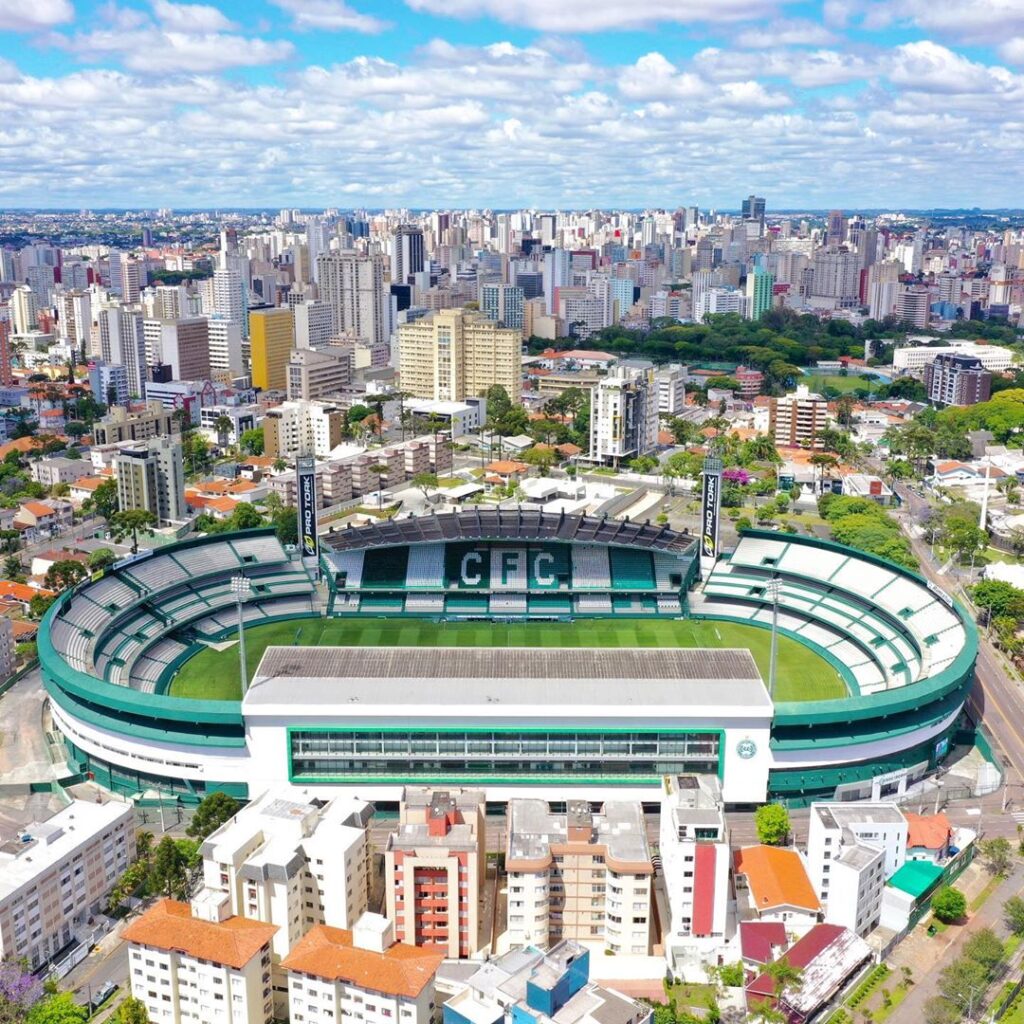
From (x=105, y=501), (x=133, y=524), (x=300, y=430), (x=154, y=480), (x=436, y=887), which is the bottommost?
(x=436, y=887)

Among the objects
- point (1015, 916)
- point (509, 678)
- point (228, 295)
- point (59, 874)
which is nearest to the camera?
point (59, 874)

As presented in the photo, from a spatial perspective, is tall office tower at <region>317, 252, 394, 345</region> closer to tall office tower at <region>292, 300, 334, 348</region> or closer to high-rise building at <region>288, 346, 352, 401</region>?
tall office tower at <region>292, 300, 334, 348</region>

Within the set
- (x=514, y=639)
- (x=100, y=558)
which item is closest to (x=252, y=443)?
(x=100, y=558)

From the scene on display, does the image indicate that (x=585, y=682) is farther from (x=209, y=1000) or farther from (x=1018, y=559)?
(x=1018, y=559)

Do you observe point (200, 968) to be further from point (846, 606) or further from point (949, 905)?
point (846, 606)

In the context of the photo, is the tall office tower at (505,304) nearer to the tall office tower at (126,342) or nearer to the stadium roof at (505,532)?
the tall office tower at (126,342)

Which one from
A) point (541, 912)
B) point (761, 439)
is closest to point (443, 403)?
point (761, 439)

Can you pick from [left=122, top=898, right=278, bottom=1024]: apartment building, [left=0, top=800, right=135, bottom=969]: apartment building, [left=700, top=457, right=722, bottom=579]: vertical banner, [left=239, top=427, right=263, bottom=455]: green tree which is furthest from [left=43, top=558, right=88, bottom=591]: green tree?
[left=122, top=898, right=278, bottom=1024]: apartment building
